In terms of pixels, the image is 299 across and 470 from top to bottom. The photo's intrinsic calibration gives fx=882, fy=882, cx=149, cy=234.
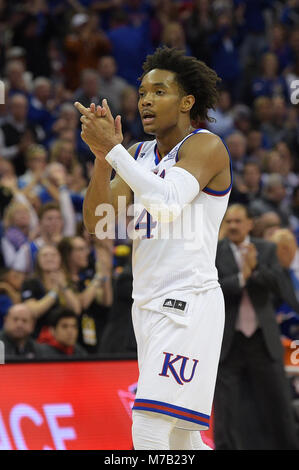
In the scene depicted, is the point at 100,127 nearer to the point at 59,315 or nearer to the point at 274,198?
the point at 59,315

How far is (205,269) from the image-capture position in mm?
4039

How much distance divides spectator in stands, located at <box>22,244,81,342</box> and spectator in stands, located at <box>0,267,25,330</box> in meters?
0.20

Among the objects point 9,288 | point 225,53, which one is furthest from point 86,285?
point 225,53

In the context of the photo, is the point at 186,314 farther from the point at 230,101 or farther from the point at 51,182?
the point at 230,101

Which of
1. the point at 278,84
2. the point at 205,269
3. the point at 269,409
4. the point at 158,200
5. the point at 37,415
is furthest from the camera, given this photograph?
the point at 278,84

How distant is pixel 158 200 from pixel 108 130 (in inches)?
16.4

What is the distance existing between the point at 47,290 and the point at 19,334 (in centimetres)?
76

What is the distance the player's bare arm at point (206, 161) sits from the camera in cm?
395

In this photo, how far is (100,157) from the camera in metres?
4.15

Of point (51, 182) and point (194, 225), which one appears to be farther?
point (51, 182)

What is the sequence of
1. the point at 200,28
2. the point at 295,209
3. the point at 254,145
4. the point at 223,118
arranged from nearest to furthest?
1. the point at 295,209
2. the point at 254,145
3. the point at 223,118
4. the point at 200,28

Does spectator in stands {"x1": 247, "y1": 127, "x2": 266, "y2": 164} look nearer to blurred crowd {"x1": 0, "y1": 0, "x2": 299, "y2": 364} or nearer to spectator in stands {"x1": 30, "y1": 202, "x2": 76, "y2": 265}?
blurred crowd {"x1": 0, "y1": 0, "x2": 299, "y2": 364}

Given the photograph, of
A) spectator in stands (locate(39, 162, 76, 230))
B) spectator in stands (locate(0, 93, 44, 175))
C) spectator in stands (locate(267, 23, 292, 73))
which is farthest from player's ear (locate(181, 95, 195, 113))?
spectator in stands (locate(267, 23, 292, 73))
